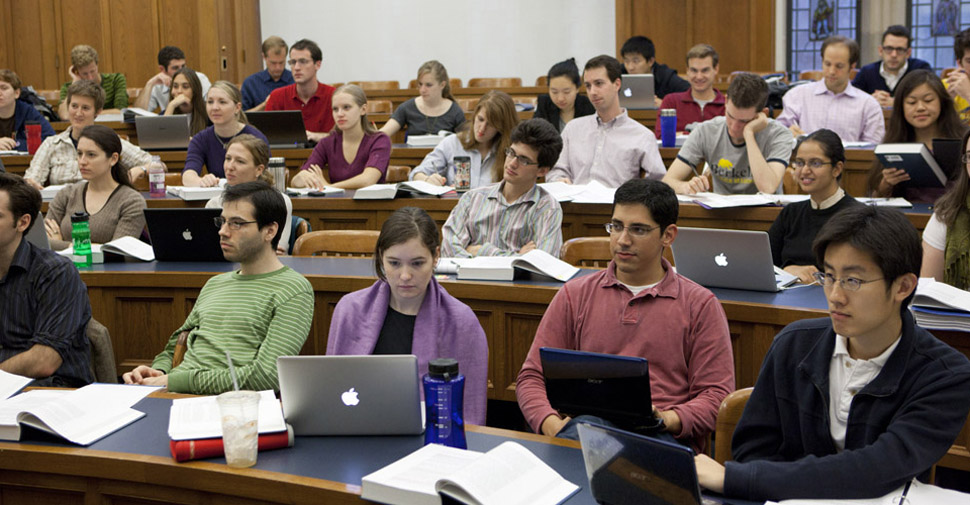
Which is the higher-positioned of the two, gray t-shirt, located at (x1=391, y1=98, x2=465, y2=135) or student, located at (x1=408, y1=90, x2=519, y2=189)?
gray t-shirt, located at (x1=391, y1=98, x2=465, y2=135)

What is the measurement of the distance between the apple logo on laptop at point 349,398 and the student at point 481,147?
2629 mm

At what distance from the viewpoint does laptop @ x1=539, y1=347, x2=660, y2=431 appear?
2031 millimetres

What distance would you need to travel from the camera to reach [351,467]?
1.91 m

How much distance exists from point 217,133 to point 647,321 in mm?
3393

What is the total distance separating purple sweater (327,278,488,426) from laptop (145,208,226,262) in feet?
4.21

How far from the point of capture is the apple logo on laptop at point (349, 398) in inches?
80.0

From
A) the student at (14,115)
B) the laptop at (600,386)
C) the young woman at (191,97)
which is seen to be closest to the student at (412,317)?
the laptop at (600,386)

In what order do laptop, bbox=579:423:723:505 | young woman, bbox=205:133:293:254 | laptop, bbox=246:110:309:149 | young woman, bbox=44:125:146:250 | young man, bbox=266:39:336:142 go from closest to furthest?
laptop, bbox=579:423:723:505, young woman, bbox=44:125:146:250, young woman, bbox=205:133:293:254, laptop, bbox=246:110:309:149, young man, bbox=266:39:336:142

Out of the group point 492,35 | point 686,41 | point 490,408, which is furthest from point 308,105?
point 686,41

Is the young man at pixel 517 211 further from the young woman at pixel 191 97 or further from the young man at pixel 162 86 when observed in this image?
the young man at pixel 162 86

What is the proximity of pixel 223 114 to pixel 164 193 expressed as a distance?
0.52m

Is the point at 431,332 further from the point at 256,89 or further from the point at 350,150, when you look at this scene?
the point at 256,89

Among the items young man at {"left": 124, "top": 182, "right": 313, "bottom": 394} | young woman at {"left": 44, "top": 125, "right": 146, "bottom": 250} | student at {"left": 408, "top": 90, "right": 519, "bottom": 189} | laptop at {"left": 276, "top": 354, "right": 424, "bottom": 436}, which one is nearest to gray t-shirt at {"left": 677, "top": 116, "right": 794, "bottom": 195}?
student at {"left": 408, "top": 90, "right": 519, "bottom": 189}

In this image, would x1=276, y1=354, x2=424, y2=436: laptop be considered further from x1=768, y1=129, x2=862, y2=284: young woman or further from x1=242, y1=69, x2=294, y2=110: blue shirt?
x1=242, y1=69, x2=294, y2=110: blue shirt
